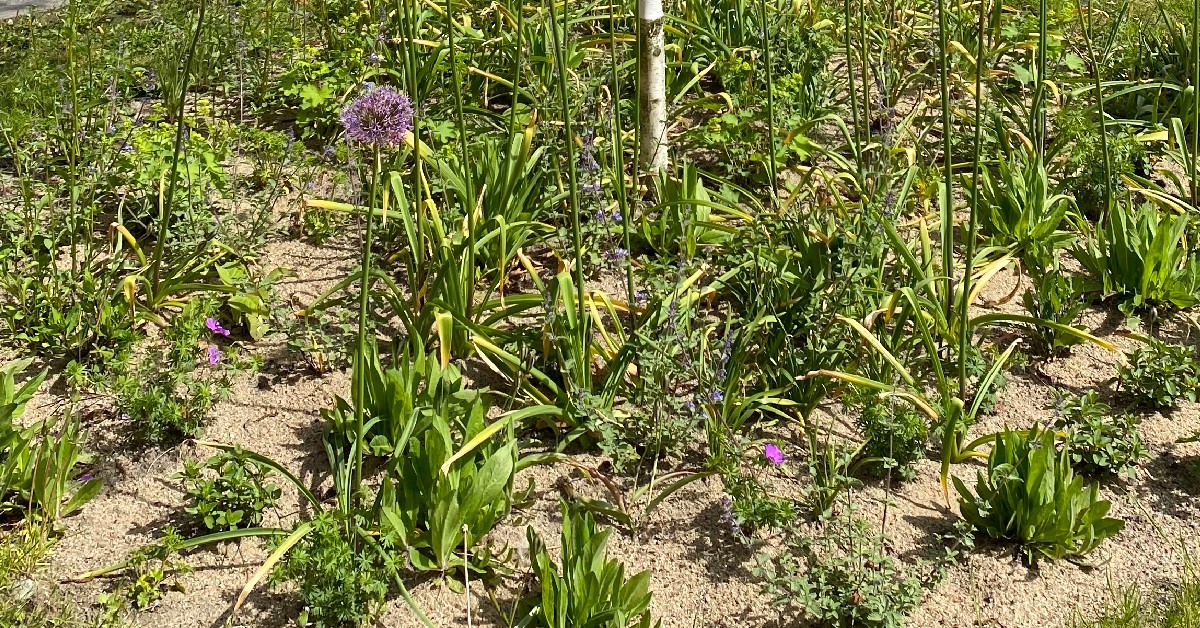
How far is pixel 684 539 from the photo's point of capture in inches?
116

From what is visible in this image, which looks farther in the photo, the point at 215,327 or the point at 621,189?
the point at 215,327

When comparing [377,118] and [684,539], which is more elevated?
[377,118]

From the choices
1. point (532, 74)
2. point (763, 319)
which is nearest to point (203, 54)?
point (532, 74)

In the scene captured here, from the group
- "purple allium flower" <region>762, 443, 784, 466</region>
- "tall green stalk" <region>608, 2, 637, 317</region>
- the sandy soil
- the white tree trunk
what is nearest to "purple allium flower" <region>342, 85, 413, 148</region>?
"tall green stalk" <region>608, 2, 637, 317</region>

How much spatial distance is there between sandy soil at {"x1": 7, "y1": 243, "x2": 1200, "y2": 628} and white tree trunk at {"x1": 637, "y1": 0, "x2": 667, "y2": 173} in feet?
3.90

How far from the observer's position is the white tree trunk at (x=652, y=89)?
3.90 meters

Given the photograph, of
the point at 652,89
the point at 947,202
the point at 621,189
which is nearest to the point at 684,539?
the point at 621,189

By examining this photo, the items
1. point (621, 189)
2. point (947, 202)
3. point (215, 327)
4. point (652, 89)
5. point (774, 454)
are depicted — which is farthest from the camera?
point (652, 89)

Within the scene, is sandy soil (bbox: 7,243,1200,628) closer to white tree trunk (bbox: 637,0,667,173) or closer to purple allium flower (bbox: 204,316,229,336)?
purple allium flower (bbox: 204,316,229,336)

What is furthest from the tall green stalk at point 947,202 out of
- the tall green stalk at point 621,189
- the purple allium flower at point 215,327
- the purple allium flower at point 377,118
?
the purple allium flower at point 215,327

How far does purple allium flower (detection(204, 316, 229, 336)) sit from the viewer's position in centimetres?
344

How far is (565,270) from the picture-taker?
11.1ft

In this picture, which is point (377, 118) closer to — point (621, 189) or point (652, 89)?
point (621, 189)

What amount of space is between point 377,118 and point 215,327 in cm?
129
